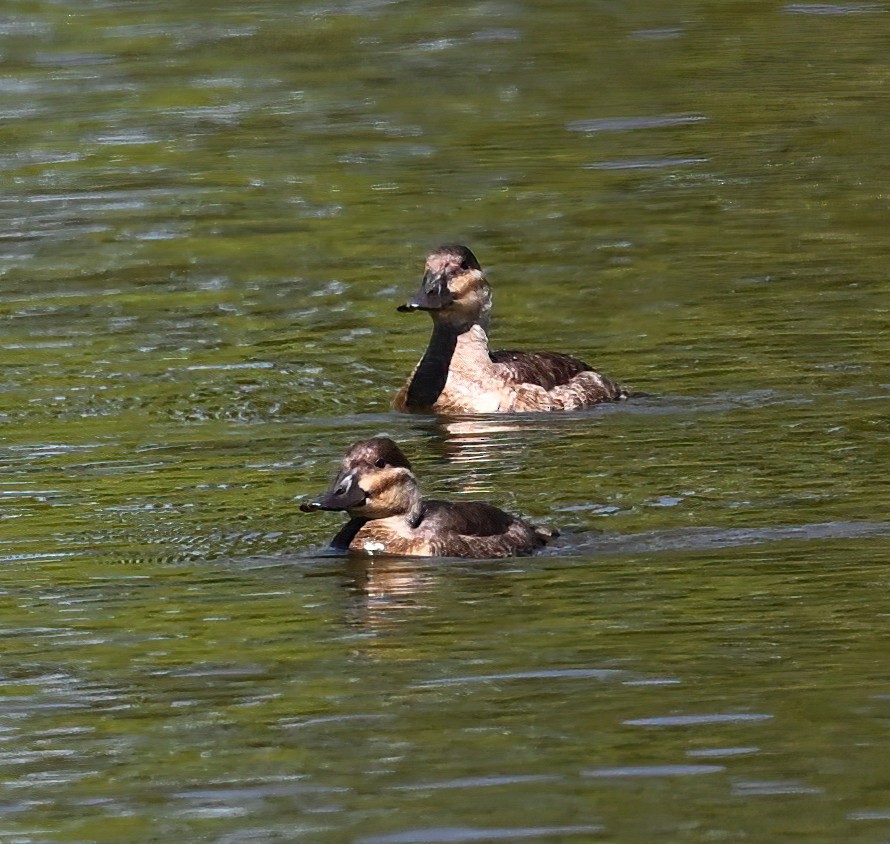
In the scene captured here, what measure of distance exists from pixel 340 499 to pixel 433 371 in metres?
4.90

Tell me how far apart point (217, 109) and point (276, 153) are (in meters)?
2.54

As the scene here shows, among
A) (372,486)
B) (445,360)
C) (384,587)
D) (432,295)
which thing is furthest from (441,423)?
(384,587)

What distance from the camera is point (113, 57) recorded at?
32.1m

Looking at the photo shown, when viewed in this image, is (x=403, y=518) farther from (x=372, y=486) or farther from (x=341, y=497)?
(x=341, y=497)

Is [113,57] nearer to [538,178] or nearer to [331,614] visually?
[538,178]

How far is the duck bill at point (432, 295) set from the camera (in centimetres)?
1825

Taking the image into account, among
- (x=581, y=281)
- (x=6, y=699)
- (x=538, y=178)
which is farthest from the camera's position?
(x=538, y=178)

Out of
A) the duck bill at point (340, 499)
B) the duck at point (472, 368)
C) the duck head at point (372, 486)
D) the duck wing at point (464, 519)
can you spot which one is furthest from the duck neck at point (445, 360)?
the duck bill at point (340, 499)

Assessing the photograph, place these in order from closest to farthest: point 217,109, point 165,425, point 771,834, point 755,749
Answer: point 771,834
point 755,749
point 165,425
point 217,109

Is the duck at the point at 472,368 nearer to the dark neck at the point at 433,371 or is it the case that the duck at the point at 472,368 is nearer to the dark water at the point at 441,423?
the dark neck at the point at 433,371

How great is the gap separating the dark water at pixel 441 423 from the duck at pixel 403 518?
0.17 metres

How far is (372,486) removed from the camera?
1336 cm

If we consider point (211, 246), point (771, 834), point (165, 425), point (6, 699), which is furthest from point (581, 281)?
point (771, 834)

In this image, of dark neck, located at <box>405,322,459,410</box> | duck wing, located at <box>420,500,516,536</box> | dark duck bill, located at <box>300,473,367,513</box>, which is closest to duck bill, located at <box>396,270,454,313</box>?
dark neck, located at <box>405,322,459,410</box>
